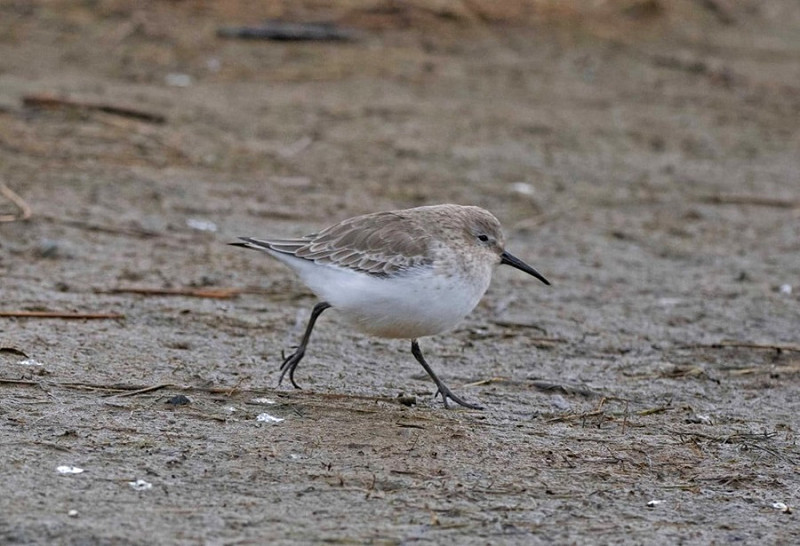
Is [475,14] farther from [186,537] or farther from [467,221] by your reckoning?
[186,537]

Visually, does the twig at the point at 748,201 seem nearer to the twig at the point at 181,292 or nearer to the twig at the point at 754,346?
the twig at the point at 754,346

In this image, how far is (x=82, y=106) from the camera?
952cm

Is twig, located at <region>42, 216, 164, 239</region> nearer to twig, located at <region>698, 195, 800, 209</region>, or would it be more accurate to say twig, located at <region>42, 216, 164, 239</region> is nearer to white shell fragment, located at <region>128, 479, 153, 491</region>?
white shell fragment, located at <region>128, 479, 153, 491</region>

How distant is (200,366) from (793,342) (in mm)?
3334

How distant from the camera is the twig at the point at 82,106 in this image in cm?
948

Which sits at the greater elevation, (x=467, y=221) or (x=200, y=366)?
(x=467, y=221)

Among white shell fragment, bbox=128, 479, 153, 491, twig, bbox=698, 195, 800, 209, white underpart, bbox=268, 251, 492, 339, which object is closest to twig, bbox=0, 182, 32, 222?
white underpart, bbox=268, 251, 492, 339

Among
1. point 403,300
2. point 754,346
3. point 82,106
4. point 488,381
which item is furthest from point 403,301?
point 82,106

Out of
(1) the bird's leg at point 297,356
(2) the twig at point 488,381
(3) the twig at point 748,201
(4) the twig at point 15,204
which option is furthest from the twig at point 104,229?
(3) the twig at point 748,201

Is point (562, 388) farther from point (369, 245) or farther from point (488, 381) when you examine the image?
point (369, 245)

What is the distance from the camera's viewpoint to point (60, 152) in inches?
347

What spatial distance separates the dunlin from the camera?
208 inches

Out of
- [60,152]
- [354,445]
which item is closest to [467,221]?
[354,445]

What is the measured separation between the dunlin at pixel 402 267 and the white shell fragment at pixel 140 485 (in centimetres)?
123
